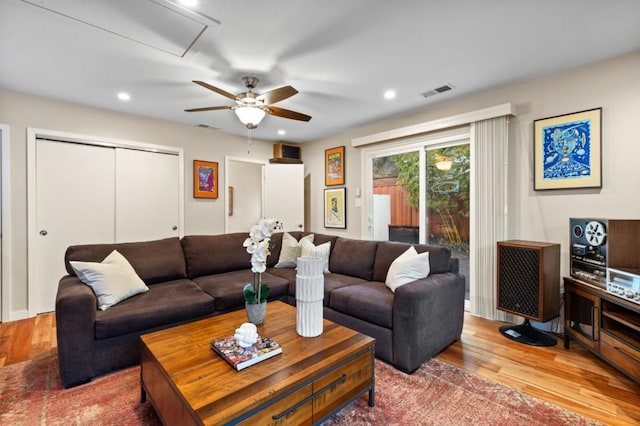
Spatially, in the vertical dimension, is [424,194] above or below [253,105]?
below

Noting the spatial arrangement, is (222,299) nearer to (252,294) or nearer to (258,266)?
(252,294)

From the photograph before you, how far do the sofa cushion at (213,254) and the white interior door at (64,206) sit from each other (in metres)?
1.40

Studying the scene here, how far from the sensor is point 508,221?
3.10 meters

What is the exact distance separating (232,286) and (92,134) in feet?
9.07

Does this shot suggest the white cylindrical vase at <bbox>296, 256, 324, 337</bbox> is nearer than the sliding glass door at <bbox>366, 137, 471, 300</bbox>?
Yes

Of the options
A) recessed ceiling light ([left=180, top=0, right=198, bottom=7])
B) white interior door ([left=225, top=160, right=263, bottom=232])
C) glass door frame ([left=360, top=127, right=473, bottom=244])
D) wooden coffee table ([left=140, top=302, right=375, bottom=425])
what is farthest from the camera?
white interior door ([left=225, top=160, right=263, bottom=232])

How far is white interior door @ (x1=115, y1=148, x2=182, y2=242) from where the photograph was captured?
393 cm

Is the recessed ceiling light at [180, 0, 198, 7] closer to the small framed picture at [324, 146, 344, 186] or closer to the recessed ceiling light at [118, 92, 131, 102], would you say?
the recessed ceiling light at [118, 92, 131, 102]

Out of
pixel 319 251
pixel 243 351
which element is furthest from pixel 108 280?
pixel 319 251

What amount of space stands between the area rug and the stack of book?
57cm

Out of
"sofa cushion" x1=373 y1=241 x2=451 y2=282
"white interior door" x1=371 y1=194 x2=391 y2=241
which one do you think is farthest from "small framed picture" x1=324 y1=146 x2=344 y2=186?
"sofa cushion" x1=373 y1=241 x2=451 y2=282

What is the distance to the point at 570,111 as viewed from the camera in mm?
2719

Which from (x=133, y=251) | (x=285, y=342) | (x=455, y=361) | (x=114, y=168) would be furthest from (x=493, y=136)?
(x=114, y=168)

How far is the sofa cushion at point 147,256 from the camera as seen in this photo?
2670 millimetres
